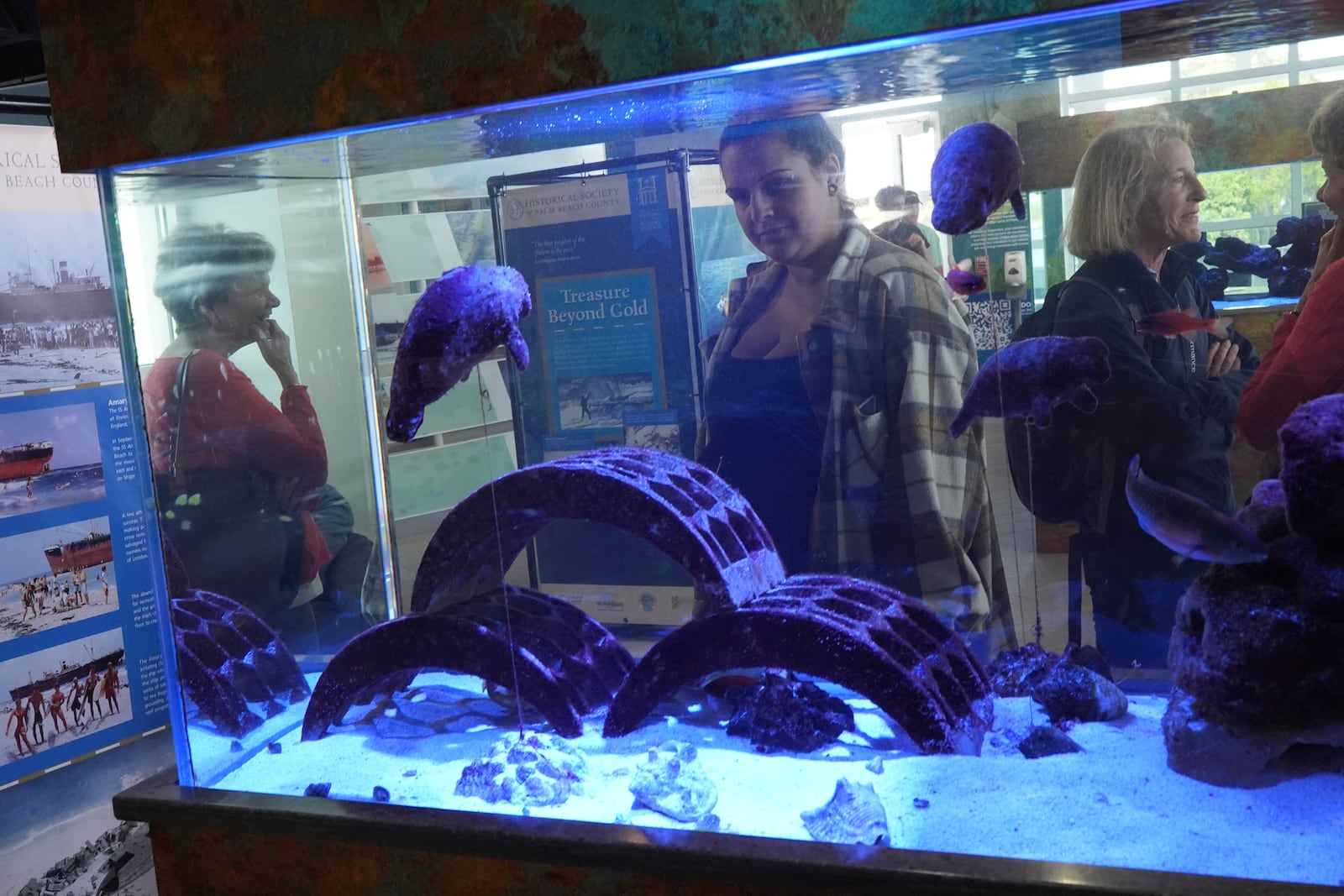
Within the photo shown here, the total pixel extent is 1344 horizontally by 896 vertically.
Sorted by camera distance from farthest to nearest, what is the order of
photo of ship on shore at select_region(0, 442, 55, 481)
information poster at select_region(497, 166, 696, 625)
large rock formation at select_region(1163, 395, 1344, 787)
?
photo of ship on shore at select_region(0, 442, 55, 481) → information poster at select_region(497, 166, 696, 625) → large rock formation at select_region(1163, 395, 1344, 787)

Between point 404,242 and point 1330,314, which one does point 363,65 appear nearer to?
point 404,242

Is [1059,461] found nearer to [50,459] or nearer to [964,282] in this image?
[964,282]

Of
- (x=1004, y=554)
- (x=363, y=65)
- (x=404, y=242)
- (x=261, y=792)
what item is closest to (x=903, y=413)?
(x=1004, y=554)

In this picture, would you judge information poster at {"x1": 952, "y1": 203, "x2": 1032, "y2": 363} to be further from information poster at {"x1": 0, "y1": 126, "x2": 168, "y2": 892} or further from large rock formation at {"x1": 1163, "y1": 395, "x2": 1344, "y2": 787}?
information poster at {"x1": 0, "y1": 126, "x2": 168, "y2": 892}

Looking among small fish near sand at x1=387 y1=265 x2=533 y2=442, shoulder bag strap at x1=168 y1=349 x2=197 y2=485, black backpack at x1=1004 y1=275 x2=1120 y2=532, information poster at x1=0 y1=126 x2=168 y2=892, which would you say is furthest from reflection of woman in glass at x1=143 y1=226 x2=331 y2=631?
black backpack at x1=1004 y1=275 x2=1120 y2=532

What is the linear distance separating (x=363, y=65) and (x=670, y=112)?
563 millimetres

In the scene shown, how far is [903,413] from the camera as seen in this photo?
5.84ft

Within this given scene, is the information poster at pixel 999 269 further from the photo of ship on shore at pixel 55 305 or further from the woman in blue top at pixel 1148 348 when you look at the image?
A: the photo of ship on shore at pixel 55 305

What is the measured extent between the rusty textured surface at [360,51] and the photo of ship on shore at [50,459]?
1358 mm

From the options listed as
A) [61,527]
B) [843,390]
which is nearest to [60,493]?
[61,527]

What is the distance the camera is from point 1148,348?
1.62 meters

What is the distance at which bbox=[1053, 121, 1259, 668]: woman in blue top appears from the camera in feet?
5.15

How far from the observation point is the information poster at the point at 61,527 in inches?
126

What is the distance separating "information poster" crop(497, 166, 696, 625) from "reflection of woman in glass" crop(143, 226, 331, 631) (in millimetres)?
599
